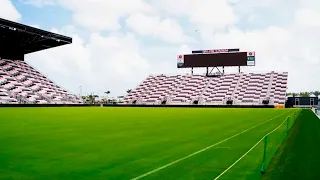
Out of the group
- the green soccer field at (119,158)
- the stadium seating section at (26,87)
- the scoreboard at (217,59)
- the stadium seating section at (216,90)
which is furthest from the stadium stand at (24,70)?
the green soccer field at (119,158)

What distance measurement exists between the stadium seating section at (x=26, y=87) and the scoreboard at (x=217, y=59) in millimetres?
29464

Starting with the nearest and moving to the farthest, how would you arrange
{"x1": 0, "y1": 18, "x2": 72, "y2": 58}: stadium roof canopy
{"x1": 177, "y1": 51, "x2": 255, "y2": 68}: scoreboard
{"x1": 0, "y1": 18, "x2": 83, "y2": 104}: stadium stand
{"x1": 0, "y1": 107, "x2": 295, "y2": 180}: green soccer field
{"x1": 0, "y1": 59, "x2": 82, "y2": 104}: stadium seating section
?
{"x1": 0, "y1": 107, "x2": 295, "y2": 180}: green soccer field
{"x1": 0, "y1": 18, "x2": 72, "y2": 58}: stadium roof canopy
{"x1": 0, "y1": 18, "x2": 83, "y2": 104}: stadium stand
{"x1": 0, "y1": 59, "x2": 82, "y2": 104}: stadium seating section
{"x1": 177, "y1": 51, "x2": 255, "y2": 68}: scoreboard

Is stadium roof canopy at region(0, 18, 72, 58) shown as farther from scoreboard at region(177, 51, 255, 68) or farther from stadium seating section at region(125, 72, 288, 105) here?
scoreboard at region(177, 51, 255, 68)

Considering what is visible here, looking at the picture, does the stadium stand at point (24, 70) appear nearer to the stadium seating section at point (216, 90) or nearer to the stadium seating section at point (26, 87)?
the stadium seating section at point (26, 87)

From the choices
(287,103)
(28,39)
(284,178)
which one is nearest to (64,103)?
(28,39)

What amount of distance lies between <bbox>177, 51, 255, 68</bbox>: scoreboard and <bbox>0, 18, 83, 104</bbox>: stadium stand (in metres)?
29.3

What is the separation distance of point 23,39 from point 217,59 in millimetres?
44027

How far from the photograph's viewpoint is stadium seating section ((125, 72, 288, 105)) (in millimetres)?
81500

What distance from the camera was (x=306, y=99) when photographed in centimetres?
8856

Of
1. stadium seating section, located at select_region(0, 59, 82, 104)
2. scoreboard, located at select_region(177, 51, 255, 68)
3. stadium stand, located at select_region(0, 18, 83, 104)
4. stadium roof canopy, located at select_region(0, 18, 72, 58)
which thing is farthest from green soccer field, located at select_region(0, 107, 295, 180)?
scoreboard, located at select_region(177, 51, 255, 68)

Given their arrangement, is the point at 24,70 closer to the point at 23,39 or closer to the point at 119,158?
the point at 23,39

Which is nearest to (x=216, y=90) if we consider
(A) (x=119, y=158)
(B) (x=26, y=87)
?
(B) (x=26, y=87)

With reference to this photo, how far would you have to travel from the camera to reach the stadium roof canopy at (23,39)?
56.7 metres

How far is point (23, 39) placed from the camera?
6425 cm
